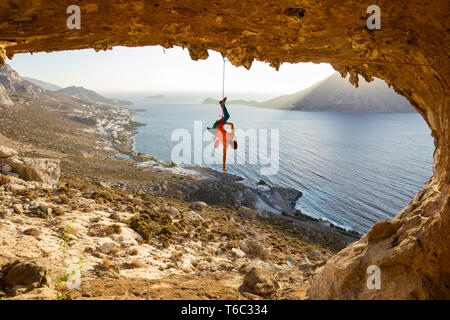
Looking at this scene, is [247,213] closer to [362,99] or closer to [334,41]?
[334,41]

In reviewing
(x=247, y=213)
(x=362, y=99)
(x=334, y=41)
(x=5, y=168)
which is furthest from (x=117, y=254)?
(x=362, y=99)

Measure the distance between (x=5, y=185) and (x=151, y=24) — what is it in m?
12.2

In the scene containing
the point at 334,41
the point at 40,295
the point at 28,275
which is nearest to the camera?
the point at 40,295

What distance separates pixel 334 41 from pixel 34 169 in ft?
54.2

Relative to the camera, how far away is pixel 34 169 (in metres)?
14.1

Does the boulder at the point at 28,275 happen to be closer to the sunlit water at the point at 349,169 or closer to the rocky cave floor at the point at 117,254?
the rocky cave floor at the point at 117,254

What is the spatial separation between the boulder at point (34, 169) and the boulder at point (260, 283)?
13116 mm

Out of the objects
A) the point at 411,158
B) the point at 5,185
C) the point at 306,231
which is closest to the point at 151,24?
the point at 5,185

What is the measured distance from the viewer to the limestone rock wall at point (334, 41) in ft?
15.2

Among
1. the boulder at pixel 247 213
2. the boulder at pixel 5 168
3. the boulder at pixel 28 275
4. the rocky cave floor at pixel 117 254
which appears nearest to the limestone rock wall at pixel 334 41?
the rocky cave floor at pixel 117 254

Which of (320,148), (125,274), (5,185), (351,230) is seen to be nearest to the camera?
(125,274)
